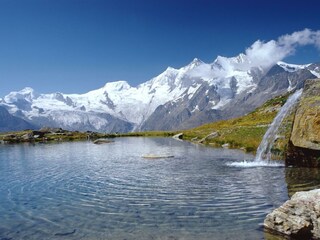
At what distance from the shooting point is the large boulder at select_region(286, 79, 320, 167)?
37.9 meters

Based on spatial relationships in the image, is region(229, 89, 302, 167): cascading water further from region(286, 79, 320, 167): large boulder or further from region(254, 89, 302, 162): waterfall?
region(286, 79, 320, 167): large boulder

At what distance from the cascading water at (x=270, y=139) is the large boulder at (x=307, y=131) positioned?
344 centimetres

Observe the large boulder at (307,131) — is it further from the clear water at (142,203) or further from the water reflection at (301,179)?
the clear water at (142,203)

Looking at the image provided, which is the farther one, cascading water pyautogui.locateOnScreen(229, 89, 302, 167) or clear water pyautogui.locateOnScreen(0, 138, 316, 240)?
cascading water pyautogui.locateOnScreen(229, 89, 302, 167)

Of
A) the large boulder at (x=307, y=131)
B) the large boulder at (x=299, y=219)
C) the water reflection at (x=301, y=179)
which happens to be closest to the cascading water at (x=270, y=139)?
the large boulder at (x=307, y=131)

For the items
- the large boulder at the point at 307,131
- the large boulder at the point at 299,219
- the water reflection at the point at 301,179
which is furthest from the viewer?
the large boulder at the point at 307,131

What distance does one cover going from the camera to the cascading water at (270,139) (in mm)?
48719

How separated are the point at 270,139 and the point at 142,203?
31528mm

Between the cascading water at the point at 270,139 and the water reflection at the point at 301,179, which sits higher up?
the cascading water at the point at 270,139

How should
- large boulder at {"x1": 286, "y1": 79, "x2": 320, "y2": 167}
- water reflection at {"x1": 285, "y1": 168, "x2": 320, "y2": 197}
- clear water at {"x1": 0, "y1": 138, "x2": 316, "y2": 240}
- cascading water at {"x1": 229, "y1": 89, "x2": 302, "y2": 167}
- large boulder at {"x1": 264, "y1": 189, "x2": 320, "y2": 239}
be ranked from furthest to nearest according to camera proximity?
cascading water at {"x1": 229, "y1": 89, "x2": 302, "y2": 167} → large boulder at {"x1": 286, "y1": 79, "x2": 320, "y2": 167} → water reflection at {"x1": 285, "y1": 168, "x2": 320, "y2": 197} → clear water at {"x1": 0, "y1": 138, "x2": 316, "y2": 240} → large boulder at {"x1": 264, "y1": 189, "x2": 320, "y2": 239}

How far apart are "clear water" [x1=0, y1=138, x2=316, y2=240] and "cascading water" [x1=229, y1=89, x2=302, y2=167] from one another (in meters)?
5.04

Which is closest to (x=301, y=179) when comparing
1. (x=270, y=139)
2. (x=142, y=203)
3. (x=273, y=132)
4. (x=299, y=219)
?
(x=142, y=203)

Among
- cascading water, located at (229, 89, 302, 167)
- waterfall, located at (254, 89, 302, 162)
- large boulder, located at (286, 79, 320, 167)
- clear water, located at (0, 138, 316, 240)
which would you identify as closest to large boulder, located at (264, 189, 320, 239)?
clear water, located at (0, 138, 316, 240)

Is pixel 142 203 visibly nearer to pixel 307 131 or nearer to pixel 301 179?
pixel 301 179
